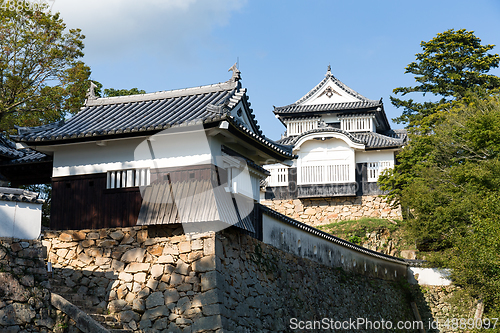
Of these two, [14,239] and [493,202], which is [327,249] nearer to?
[493,202]

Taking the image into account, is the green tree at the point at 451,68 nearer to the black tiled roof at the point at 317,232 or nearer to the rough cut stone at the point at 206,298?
the black tiled roof at the point at 317,232

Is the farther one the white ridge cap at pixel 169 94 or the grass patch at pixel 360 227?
the grass patch at pixel 360 227

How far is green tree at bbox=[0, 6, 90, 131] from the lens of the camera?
21125 millimetres

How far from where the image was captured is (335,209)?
111 feet

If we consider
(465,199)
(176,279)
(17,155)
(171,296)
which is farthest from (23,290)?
(465,199)

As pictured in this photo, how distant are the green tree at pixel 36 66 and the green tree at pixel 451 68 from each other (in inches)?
877

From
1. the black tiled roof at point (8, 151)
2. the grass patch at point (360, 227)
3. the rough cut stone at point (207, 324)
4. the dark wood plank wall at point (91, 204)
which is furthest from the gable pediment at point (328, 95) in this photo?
the rough cut stone at point (207, 324)

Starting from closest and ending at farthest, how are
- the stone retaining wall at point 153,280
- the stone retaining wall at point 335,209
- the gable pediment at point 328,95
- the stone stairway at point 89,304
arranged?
the stone retaining wall at point 153,280 → the stone stairway at point 89,304 → the stone retaining wall at point 335,209 → the gable pediment at point 328,95

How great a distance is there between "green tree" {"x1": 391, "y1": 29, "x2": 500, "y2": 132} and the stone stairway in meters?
27.3

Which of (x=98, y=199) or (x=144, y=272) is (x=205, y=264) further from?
(x=98, y=199)

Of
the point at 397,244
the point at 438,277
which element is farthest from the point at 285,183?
the point at 438,277

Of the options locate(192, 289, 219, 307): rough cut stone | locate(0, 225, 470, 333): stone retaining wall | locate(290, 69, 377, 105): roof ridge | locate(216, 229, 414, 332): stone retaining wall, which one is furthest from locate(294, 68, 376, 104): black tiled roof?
locate(192, 289, 219, 307): rough cut stone

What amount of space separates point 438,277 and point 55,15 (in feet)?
71.0

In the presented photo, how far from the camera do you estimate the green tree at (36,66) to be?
21.1 m
